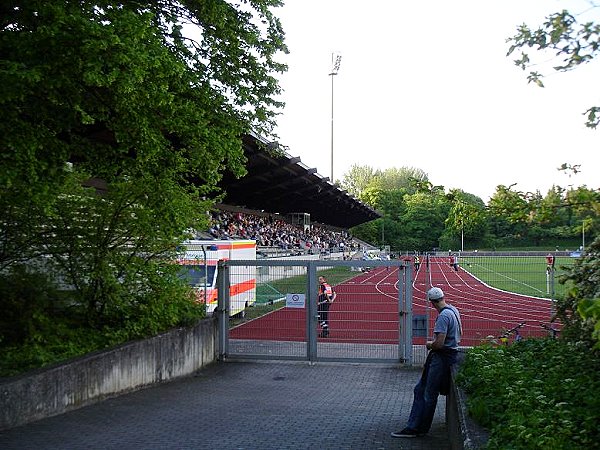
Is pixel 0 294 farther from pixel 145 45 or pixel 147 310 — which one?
pixel 145 45

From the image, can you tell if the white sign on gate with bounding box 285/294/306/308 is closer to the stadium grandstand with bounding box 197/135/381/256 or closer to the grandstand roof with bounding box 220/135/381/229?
the grandstand roof with bounding box 220/135/381/229

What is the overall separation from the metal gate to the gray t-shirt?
6.00 m

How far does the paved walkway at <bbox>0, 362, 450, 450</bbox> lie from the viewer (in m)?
7.75

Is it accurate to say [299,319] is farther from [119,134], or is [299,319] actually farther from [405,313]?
[119,134]

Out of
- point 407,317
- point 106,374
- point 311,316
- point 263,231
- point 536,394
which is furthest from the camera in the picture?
point 263,231

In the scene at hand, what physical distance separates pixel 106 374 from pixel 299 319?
224 inches

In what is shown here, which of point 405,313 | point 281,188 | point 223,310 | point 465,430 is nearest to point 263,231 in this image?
point 281,188

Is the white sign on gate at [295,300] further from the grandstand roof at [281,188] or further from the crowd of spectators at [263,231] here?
the crowd of spectators at [263,231]

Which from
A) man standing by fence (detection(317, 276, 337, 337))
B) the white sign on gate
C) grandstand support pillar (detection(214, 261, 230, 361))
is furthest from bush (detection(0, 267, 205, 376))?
man standing by fence (detection(317, 276, 337, 337))

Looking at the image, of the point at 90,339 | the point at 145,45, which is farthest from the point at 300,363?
the point at 145,45

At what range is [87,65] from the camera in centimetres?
789

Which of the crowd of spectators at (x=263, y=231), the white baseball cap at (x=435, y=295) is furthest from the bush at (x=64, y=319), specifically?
the crowd of spectators at (x=263, y=231)

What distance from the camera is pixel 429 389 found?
8227 mm

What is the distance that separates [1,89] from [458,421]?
5.95 meters
